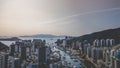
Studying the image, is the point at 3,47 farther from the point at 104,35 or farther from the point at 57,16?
A: the point at 104,35

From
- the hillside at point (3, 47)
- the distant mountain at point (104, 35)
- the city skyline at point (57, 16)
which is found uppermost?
the city skyline at point (57, 16)

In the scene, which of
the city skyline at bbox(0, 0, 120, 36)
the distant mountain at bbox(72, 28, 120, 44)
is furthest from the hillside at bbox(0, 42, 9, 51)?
the distant mountain at bbox(72, 28, 120, 44)

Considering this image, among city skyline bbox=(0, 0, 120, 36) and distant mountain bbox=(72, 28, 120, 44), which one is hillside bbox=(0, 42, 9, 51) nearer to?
city skyline bbox=(0, 0, 120, 36)

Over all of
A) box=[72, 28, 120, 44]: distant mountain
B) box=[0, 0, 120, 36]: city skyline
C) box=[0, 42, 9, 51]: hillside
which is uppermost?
box=[0, 0, 120, 36]: city skyline

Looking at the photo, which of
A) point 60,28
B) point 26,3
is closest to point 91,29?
point 60,28

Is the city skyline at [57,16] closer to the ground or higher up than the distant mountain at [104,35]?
higher up

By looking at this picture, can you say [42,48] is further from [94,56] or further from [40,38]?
[94,56]

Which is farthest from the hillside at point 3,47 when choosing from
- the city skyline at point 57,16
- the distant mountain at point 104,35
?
the distant mountain at point 104,35

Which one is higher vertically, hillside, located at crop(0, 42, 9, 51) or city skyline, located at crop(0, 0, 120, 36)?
city skyline, located at crop(0, 0, 120, 36)

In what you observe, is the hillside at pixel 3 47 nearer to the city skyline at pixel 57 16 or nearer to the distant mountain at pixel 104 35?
the city skyline at pixel 57 16
